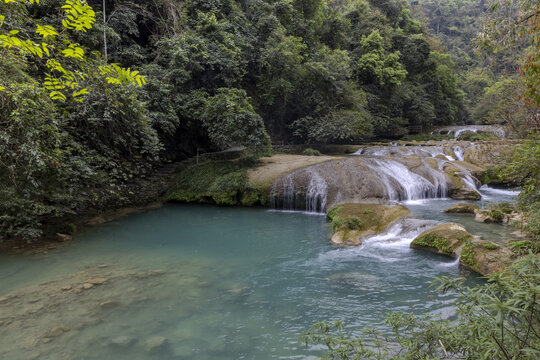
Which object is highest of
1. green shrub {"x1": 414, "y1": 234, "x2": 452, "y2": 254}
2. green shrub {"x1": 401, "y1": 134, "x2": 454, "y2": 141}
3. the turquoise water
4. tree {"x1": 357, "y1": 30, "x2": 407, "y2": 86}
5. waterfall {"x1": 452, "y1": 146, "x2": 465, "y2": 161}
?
tree {"x1": 357, "y1": 30, "x2": 407, "y2": 86}

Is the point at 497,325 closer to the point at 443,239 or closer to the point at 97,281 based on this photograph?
the point at 443,239

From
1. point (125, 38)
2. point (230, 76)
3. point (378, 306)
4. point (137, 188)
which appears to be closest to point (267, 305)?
point (378, 306)

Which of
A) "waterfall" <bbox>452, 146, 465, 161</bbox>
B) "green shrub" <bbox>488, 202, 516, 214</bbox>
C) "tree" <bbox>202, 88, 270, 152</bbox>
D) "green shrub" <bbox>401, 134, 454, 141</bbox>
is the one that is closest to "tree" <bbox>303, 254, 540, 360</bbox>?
"green shrub" <bbox>488, 202, 516, 214</bbox>

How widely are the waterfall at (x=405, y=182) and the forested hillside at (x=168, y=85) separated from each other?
18.0 ft

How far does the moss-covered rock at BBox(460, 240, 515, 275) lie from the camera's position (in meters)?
6.26

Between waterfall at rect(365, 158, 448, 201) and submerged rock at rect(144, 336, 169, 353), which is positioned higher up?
waterfall at rect(365, 158, 448, 201)

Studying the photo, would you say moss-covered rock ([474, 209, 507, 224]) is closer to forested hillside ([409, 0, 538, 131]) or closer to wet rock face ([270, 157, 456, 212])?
forested hillside ([409, 0, 538, 131])

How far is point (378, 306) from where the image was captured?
5.43 m

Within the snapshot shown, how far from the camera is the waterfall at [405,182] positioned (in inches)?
545

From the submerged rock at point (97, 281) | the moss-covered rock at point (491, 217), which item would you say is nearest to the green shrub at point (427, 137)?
the moss-covered rock at point (491, 217)

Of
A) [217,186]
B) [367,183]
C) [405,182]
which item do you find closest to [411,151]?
[405,182]

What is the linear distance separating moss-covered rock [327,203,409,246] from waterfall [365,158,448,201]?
3.53 metres

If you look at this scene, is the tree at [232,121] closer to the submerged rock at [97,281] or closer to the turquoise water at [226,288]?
the turquoise water at [226,288]

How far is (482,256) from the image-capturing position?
21.6ft
